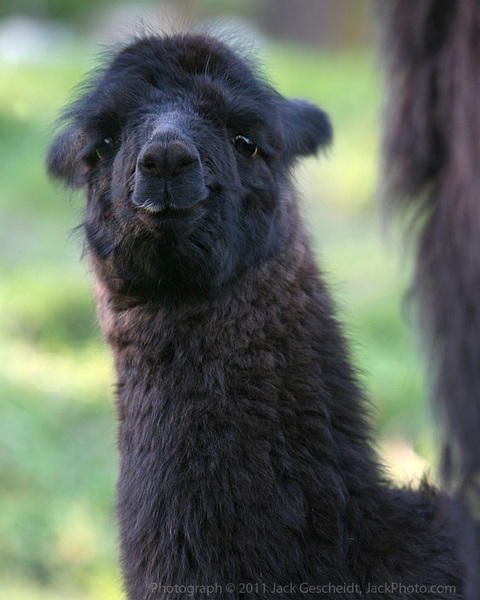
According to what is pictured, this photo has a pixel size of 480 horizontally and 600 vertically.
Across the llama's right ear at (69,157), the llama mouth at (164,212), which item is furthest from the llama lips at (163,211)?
the llama's right ear at (69,157)

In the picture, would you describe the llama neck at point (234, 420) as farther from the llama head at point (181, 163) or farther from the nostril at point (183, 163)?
the nostril at point (183, 163)

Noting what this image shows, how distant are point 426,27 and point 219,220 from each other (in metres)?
0.70

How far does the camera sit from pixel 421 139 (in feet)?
6.67

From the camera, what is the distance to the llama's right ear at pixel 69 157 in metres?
2.29

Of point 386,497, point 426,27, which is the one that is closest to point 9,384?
point 386,497

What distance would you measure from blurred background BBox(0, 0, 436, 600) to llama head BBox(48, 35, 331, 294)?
316 millimetres

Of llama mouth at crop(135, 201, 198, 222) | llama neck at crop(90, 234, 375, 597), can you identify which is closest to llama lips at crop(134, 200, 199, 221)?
llama mouth at crop(135, 201, 198, 222)

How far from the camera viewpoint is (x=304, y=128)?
241cm

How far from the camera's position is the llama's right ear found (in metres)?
2.29

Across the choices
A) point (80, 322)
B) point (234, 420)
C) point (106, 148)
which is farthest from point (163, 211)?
point (80, 322)

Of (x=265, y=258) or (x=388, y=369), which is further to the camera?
(x=388, y=369)

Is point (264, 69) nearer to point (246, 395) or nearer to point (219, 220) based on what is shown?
point (219, 220)

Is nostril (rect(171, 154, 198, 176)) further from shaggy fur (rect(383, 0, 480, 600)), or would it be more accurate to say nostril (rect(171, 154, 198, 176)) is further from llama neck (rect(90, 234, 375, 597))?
shaggy fur (rect(383, 0, 480, 600))

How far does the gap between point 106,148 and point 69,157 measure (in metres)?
0.20
